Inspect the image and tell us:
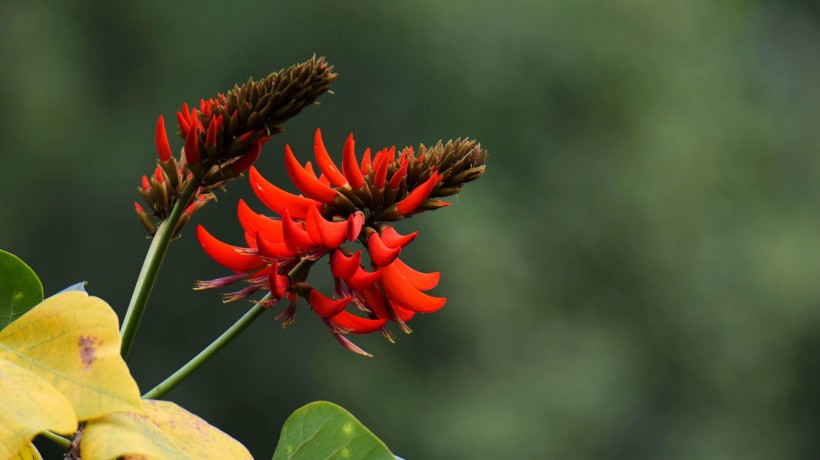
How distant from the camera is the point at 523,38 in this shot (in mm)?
12438

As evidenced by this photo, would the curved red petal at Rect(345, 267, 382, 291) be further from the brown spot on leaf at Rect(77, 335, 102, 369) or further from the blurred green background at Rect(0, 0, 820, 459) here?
the blurred green background at Rect(0, 0, 820, 459)

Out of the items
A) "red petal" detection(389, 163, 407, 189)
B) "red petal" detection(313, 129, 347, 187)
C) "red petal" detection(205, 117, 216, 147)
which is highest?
"red petal" detection(389, 163, 407, 189)

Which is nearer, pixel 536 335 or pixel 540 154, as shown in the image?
pixel 536 335

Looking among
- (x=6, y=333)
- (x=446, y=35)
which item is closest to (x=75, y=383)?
(x=6, y=333)

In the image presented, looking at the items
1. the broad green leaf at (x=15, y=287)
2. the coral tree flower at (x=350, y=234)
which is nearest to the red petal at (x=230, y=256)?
the coral tree flower at (x=350, y=234)

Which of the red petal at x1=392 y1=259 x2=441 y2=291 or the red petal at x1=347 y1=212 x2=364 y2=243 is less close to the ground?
the red petal at x1=347 y1=212 x2=364 y2=243

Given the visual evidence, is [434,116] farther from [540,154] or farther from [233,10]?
[233,10]

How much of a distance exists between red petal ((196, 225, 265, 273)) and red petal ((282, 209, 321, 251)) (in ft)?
0.19

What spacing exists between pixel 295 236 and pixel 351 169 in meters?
0.06

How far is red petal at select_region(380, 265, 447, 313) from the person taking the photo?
26.9 inches

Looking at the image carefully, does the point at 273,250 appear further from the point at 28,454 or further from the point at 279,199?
the point at 28,454

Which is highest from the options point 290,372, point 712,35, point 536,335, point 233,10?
point 712,35

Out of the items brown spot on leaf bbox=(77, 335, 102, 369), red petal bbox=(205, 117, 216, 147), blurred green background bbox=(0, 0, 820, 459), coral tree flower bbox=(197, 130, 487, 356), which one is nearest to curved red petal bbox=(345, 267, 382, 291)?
coral tree flower bbox=(197, 130, 487, 356)

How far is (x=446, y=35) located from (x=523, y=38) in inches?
31.9
